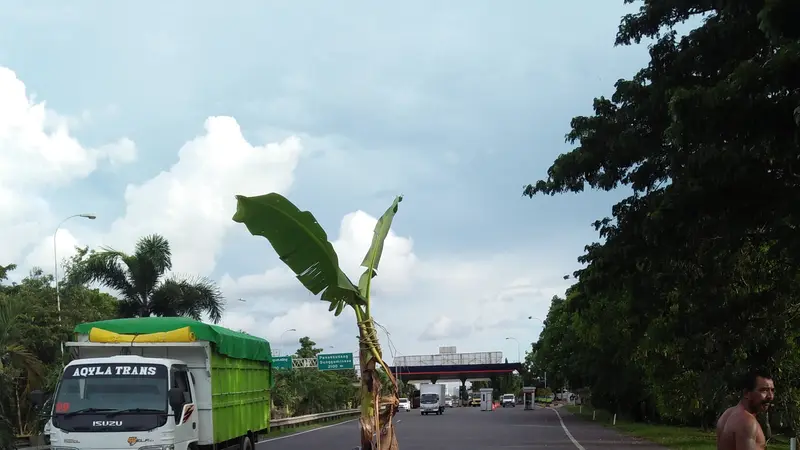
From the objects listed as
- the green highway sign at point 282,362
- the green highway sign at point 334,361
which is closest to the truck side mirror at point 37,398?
the green highway sign at point 282,362

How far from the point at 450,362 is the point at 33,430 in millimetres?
77855

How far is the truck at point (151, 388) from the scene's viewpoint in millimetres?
11328

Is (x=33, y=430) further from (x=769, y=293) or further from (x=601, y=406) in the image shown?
(x=601, y=406)

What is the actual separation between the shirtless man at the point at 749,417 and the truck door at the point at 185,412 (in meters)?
7.80

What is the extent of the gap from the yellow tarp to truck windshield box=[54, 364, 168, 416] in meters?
0.91

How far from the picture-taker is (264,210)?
800 cm

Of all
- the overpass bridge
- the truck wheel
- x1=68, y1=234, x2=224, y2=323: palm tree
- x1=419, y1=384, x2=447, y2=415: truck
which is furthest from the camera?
the overpass bridge

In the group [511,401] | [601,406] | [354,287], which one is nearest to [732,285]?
[354,287]

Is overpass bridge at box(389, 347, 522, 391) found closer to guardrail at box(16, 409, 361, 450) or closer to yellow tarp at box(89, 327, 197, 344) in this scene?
guardrail at box(16, 409, 361, 450)

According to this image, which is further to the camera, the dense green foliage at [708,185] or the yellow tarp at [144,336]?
the yellow tarp at [144,336]

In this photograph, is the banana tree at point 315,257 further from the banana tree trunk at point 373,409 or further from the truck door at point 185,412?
the truck door at point 185,412

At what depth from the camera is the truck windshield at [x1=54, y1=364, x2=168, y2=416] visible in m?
11.6

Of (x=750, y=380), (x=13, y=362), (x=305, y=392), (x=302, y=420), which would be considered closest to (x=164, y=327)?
(x=750, y=380)

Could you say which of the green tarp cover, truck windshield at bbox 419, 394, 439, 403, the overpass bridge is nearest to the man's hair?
the green tarp cover
